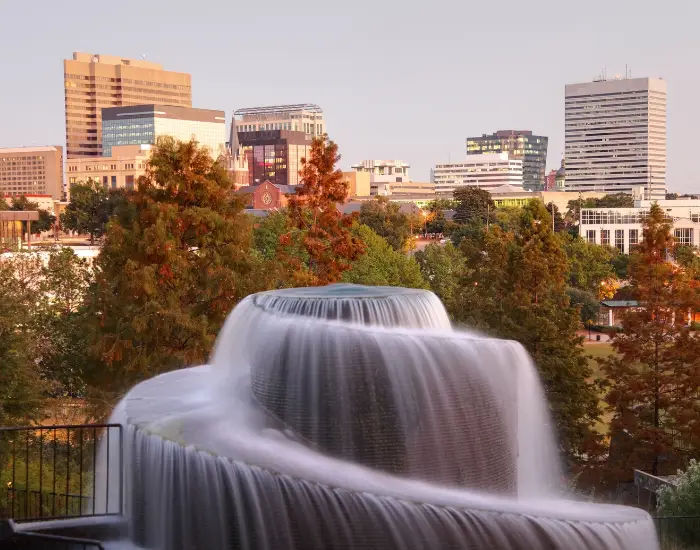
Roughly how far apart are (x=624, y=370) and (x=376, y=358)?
12361mm

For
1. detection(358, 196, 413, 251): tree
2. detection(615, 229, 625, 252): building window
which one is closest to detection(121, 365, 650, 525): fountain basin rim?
detection(358, 196, 413, 251): tree

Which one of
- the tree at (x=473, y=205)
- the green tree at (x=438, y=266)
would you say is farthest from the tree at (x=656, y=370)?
the tree at (x=473, y=205)

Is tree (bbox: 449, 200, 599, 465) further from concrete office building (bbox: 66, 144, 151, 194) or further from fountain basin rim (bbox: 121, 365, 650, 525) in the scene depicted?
concrete office building (bbox: 66, 144, 151, 194)

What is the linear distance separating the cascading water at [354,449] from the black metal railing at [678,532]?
6.53ft

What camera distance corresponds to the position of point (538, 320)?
2342cm

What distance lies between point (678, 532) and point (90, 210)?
8706 centimetres

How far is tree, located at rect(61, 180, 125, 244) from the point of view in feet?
303

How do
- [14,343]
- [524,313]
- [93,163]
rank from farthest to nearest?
[93,163], [524,313], [14,343]

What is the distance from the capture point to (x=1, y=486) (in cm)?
1605

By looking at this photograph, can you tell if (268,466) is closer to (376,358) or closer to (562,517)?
(376,358)

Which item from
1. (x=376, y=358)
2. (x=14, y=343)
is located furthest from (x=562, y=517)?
(x=14, y=343)

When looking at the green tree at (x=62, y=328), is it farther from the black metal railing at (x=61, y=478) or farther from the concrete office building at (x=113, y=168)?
the concrete office building at (x=113, y=168)

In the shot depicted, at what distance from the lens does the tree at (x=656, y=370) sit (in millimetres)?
20562

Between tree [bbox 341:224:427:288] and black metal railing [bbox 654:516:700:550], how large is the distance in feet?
100
